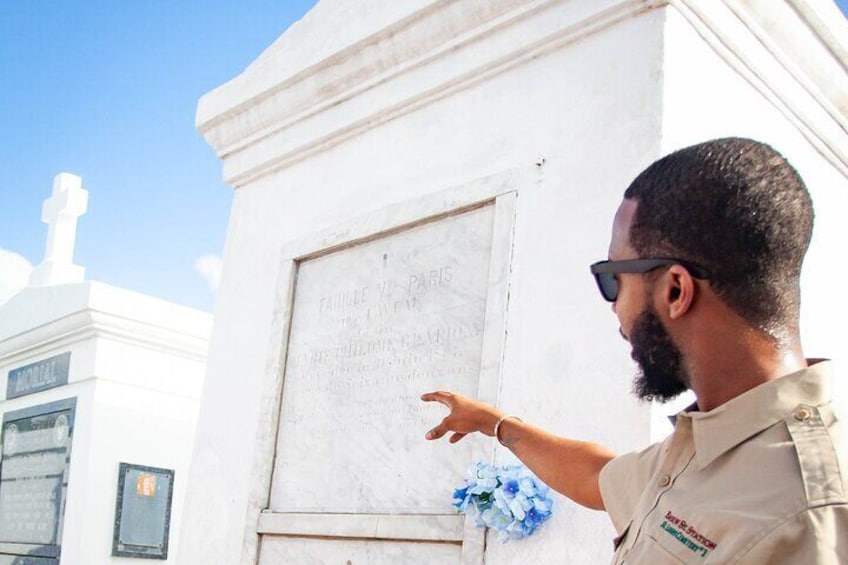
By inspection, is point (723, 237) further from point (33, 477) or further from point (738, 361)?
point (33, 477)

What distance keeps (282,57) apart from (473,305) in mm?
2026

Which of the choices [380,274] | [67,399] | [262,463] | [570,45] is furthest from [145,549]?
[570,45]

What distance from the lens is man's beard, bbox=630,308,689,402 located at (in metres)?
1.82

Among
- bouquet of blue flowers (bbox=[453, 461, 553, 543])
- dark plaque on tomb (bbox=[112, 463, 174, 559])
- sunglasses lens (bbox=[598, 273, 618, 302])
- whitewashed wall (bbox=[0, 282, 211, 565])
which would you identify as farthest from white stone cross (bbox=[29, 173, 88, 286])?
sunglasses lens (bbox=[598, 273, 618, 302])

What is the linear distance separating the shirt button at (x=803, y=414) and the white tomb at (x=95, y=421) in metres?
7.10

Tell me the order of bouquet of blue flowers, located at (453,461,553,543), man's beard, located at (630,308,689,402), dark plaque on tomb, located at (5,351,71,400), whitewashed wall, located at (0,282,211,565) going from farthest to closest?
dark plaque on tomb, located at (5,351,71,400)
whitewashed wall, located at (0,282,211,565)
bouquet of blue flowers, located at (453,461,553,543)
man's beard, located at (630,308,689,402)

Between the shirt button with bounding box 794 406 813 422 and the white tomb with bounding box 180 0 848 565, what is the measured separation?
1.51 meters

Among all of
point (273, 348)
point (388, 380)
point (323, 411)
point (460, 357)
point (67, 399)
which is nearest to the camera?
point (460, 357)

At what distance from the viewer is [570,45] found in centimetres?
372

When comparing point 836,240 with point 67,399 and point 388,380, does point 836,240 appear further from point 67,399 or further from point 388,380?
point 67,399

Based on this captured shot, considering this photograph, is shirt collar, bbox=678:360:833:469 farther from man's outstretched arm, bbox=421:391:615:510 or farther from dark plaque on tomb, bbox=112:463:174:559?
dark plaque on tomb, bbox=112:463:174:559

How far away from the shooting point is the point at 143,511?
8203mm

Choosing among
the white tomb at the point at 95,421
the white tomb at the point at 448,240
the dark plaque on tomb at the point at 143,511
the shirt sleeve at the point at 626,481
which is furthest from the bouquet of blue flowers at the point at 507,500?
the dark plaque on tomb at the point at 143,511

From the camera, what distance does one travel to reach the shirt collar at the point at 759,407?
1.52 m
